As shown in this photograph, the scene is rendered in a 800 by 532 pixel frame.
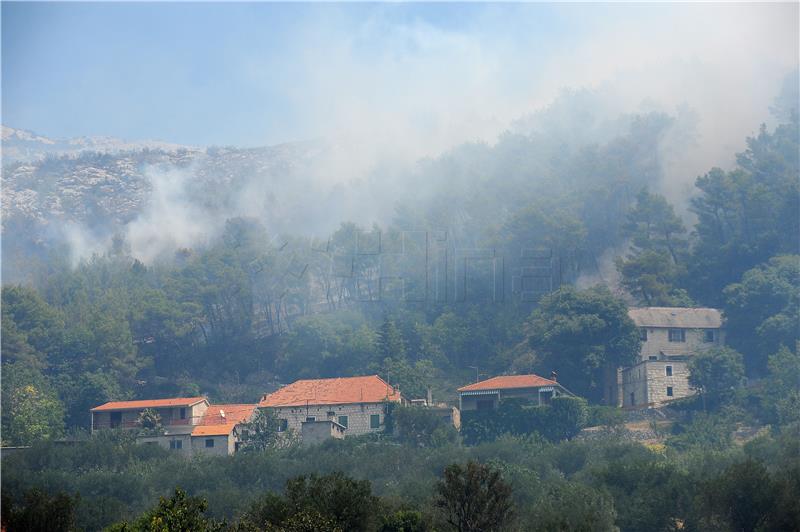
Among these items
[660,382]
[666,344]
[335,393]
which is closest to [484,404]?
[335,393]

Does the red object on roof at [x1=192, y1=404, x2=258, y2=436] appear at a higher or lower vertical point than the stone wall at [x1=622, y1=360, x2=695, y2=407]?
lower

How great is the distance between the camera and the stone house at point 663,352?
255 feet

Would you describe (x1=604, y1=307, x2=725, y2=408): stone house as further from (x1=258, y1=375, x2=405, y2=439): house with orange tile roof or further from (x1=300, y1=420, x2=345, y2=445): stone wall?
(x1=300, y1=420, x2=345, y2=445): stone wall

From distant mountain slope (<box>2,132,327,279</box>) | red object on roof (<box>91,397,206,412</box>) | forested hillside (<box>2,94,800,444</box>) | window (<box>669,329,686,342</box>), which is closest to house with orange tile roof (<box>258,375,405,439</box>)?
forested hillside (<box>2,94,800,444</box>)

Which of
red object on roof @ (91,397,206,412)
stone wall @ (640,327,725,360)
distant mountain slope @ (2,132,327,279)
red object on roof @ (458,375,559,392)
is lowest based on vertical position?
red object on roof @ (91,397,206,412)

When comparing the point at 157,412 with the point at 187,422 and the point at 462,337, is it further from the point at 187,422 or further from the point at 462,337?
the point at 462,337

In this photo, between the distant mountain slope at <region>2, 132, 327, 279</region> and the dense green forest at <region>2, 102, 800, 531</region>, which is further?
the distant mountain slope at <region>2, 132, 327, 279</region>

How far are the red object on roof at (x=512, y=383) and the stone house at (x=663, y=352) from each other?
5.77 metres

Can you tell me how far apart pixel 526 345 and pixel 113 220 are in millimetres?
70328

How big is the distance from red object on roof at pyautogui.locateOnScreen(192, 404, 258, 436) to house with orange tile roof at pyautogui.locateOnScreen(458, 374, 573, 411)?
13614mm

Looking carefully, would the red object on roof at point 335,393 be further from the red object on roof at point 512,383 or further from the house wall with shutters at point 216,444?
the red object on roof at point 512,383

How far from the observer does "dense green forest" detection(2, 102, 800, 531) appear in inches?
2196

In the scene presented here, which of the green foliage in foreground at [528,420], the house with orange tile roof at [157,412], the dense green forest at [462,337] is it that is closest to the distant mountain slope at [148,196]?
the dense green forest at [462,337]

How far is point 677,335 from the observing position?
81562 millimetres
